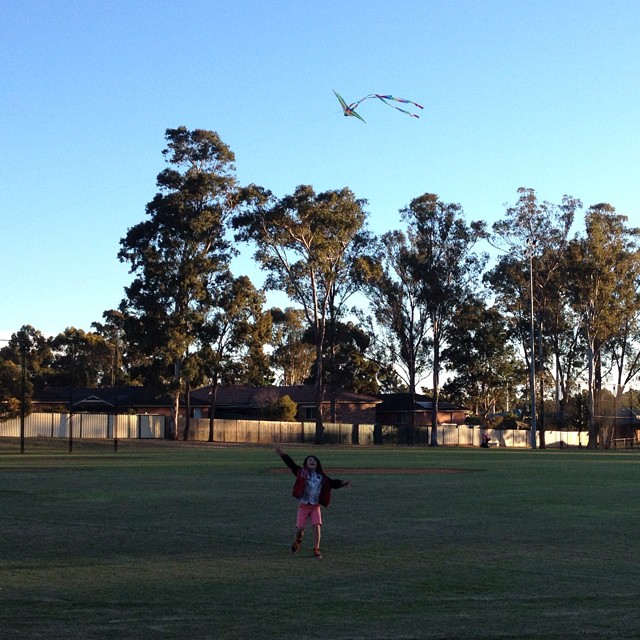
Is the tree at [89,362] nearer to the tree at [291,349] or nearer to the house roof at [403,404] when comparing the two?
the tree at [291,349]

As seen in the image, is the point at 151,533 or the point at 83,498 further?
the point at 83,498

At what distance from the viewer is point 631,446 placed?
90438 mm

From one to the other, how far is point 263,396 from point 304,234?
27298mm

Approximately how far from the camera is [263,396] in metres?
102

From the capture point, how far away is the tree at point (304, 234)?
7762 centimetres

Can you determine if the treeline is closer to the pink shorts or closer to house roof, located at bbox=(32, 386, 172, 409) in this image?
house roof, located at bbox=(32, 386, 172, 409)

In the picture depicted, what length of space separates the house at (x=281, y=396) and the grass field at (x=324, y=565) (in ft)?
247

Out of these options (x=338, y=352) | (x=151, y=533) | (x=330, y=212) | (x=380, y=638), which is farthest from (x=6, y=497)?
(x=338, y=352)

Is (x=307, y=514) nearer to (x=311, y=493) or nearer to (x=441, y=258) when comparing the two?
(x=311, y=493)

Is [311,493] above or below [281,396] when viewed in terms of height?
below

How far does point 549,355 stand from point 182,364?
38.5 metres

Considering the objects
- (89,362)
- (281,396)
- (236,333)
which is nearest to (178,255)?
(236,333)

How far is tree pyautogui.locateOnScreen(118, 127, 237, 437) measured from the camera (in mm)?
74188

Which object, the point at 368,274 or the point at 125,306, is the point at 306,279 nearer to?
the point at 368,274
